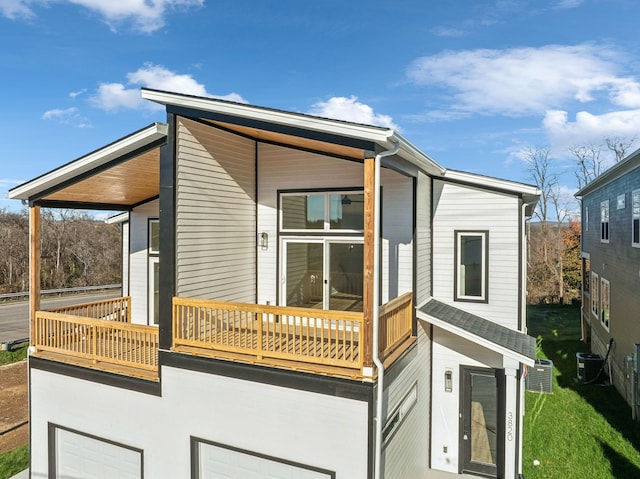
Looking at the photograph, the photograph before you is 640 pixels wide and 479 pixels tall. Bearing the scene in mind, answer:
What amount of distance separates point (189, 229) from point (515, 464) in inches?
285

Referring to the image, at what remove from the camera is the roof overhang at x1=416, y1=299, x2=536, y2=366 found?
6.88 m

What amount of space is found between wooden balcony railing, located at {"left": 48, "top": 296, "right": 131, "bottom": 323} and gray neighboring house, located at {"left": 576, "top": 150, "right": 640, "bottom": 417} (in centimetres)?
1231

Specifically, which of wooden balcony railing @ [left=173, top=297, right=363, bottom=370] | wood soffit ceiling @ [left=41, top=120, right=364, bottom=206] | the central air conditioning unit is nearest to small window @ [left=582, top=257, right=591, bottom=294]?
the central air conditioning unit

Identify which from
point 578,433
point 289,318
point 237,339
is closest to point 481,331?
point 289,318

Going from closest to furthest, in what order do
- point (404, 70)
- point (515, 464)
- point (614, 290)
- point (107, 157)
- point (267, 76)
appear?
point (107, 157), point (515, 464), point (614, 290), point (404, 70), point (267, 76)

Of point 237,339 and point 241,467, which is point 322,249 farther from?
point 241,467

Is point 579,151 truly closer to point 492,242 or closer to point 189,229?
point 492,242

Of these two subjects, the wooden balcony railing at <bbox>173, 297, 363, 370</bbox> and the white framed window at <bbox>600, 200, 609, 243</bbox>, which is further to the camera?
the white framed window at <bbox>600, 200, 609, 243</bbox>

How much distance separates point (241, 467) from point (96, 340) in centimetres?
334

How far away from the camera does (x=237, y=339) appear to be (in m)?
6.69

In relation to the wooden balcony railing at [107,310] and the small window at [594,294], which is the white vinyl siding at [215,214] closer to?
the wooden balcony railing at [107,310]

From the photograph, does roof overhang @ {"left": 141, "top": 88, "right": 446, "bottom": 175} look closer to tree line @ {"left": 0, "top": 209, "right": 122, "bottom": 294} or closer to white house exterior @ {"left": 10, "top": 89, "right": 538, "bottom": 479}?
white house exterior @ {"left": 10, "top": 89, "right": 538, "bottom": 479}

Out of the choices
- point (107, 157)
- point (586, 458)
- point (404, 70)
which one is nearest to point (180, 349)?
point (107, 157)

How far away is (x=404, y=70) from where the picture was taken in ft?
80.4
